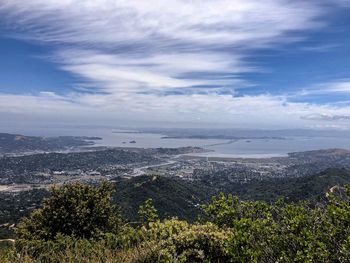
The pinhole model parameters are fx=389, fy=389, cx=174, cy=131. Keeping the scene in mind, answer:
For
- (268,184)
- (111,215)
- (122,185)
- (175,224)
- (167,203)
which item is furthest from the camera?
(268,184)

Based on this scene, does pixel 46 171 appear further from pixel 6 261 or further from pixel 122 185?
pixel 6 261

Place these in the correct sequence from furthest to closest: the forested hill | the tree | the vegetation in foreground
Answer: the forested hill
the tree
the vegetation in foreground

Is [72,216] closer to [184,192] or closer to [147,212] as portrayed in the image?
[147,212]

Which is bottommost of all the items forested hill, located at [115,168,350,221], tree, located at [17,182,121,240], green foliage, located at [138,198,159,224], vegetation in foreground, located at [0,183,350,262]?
forested hill, located at [115,168,350,221]

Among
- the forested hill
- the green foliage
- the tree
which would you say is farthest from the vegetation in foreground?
the forested hill

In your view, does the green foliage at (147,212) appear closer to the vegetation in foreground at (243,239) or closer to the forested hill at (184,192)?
the vegetation in foreground at (243,239)

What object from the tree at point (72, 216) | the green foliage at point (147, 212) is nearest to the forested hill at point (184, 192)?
the tree at point (72, 216)

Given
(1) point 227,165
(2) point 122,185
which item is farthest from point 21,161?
(2) point 122,185

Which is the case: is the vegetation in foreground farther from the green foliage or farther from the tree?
the tree

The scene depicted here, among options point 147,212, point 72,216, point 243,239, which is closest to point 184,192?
point 72,216

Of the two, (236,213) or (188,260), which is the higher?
(236,213)
